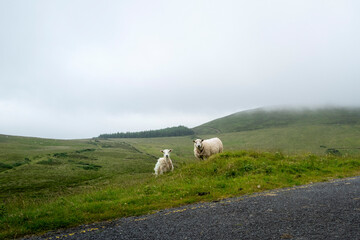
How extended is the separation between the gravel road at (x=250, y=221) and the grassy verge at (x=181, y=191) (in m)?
1.19

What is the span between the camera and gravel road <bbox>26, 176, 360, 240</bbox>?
22.4ft

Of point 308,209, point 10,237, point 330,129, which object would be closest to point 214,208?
Answer: point 308,209

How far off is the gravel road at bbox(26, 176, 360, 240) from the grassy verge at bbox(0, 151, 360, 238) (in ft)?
3.92

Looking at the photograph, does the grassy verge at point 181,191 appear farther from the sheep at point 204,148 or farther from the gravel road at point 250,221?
the sheep at point 204,148

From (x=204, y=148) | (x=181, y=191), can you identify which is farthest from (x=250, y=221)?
(x=204, y=148)

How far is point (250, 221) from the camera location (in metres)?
7.86

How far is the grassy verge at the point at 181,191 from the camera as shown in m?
9.80

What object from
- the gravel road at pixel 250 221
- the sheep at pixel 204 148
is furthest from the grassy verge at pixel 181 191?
the sheep at pixel 204 148

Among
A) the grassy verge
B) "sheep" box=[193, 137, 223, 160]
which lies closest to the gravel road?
the grassy verge

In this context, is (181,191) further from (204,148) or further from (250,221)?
A: (204,148)

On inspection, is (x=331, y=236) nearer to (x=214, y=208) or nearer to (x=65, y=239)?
(x=214, y=208)

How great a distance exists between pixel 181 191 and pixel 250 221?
5.60 m

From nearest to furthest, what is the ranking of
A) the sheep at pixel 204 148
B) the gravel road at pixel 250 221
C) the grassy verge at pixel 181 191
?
the gravel road at pixel 250 221 → the grassy verge at pixel 181 191 → the sheep at pixel 204 148

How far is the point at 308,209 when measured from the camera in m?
8.64
